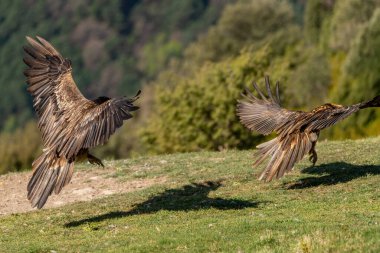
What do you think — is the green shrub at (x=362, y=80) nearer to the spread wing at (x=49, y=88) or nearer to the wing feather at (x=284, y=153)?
the spread wing at (x=49, y=88)

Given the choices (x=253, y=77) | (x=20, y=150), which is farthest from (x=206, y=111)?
(x=20, y=150)

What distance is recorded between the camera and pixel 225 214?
1769 cm

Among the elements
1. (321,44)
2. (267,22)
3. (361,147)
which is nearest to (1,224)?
(361,147)

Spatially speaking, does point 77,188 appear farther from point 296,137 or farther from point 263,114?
point 296,137

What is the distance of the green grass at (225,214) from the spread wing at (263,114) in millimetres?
1181

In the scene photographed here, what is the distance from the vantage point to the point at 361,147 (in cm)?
2430

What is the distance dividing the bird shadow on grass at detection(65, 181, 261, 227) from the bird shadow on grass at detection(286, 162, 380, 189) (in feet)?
6.06

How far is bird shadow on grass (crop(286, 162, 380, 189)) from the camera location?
20.0m

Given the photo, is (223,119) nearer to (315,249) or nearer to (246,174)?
(246,174)

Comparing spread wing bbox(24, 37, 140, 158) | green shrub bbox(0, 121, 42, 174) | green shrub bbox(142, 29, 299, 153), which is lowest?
green shrub bbox(0, 121, 42, 174)

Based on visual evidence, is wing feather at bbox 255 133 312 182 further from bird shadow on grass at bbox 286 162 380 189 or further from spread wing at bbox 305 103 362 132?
bird shadow on grass at bbox 286 162 380 189

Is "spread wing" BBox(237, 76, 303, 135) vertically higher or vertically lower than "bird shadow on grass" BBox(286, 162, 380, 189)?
higher

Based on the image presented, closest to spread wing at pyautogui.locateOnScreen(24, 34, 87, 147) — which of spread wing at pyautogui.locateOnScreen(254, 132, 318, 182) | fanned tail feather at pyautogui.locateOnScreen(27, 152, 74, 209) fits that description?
fanned tail feather at pyautogui.locateOnScreen(27, 152, 74, 209)

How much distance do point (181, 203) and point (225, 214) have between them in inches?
71.1
